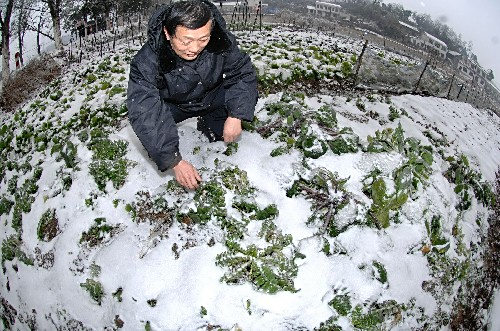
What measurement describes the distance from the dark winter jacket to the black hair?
104mm

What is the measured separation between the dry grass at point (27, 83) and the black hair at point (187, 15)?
39.9 feet

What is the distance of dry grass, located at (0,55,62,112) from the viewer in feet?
44.2

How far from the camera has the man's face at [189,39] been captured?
2.94m

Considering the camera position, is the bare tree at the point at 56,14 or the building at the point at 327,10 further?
the building at the point at 327,10

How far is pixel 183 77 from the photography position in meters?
3.54

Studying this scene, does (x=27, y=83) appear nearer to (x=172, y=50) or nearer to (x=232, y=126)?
(x=232, y=126)

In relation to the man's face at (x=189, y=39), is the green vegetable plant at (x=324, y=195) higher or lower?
lower

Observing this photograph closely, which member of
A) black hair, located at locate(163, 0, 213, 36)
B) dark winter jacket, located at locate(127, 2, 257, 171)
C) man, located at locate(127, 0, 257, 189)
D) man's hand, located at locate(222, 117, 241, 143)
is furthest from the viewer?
man's hand, located at locate(222, 117, 241, 143)

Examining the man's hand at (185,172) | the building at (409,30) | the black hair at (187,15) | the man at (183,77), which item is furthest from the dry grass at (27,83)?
the building at (409,30)

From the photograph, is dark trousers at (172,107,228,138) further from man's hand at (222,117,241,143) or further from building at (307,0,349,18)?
building at (307,0,349,18)

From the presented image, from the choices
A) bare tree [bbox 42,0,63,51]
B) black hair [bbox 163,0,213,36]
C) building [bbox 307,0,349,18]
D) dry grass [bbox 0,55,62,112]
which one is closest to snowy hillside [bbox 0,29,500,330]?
black hair [bbox 163,0,213,36]

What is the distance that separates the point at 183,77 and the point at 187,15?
777 millimetres

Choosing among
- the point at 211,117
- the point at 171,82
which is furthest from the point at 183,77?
the point at 211,117

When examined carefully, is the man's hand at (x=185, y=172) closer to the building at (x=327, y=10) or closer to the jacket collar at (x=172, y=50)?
the jacket collar at (x=172, y=50)
